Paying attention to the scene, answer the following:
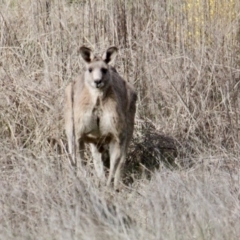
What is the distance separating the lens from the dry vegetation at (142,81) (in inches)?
287

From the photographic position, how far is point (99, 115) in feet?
25.0

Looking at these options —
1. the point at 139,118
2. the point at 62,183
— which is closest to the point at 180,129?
the point at 139,118

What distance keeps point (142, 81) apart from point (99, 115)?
4.48 ft

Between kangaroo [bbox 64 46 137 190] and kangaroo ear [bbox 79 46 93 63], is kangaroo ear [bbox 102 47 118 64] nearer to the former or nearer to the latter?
kangaroo [bbox 64 46 137 190]

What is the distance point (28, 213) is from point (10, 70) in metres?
3.09

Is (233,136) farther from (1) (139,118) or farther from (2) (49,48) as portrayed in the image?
(2) (49,48)

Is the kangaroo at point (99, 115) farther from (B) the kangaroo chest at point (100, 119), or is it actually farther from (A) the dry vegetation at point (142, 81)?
(A) the dry vegetation at point (142, 81)

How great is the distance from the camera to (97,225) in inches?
214

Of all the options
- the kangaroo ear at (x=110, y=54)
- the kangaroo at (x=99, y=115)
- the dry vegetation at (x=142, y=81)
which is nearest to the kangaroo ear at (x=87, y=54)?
the kangaroo at (x=99, y=115)

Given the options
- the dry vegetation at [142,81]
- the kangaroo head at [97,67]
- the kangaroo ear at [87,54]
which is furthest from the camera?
the kangaroo ear at [87,54]

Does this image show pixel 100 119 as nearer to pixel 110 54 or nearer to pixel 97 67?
pixel 97 67

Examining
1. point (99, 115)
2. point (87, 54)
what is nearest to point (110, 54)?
point (87, 54)

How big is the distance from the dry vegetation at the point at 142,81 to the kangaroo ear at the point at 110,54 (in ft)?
3.01

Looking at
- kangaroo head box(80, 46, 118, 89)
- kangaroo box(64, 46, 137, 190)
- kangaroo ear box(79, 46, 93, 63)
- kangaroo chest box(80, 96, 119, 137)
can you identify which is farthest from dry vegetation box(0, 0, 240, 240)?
kangaroo ear box(79, 46, 93, 63)
